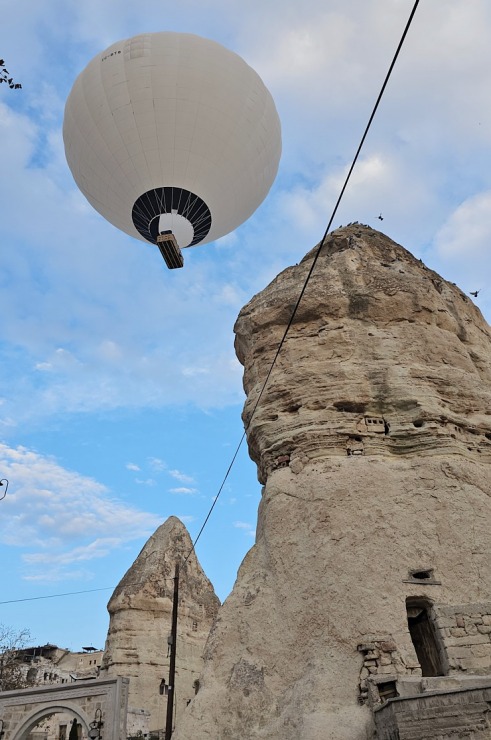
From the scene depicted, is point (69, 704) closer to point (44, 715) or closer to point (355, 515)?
point (44, 715)

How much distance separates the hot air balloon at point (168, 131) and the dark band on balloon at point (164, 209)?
0.03 metres

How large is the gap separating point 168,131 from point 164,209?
207 centimetres

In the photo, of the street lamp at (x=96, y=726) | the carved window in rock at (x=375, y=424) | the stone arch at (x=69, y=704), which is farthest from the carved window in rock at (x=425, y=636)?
the street lamp at (x=96, y=726)

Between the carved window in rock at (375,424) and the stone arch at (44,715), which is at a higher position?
the carved window in rock at (375,424)

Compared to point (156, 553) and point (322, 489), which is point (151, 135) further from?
→ point (156, 553)

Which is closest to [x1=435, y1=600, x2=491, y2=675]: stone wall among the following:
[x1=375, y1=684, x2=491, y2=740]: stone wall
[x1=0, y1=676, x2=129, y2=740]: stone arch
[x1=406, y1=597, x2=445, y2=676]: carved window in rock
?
[x1=406, y1=597, x2=445, y2=676]: carved window in rock

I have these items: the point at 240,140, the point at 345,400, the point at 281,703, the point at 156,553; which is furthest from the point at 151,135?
the point at 156,553

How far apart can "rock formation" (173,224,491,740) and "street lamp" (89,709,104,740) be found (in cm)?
499

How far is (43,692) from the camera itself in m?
14.0

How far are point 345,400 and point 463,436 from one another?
2.46 metres

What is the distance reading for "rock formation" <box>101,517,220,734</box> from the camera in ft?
69.8

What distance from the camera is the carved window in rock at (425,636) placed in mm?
9227

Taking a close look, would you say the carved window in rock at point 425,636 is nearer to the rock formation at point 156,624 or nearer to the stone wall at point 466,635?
the stone wall at point 466,635

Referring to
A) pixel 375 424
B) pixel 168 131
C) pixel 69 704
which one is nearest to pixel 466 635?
pixel 375 424
